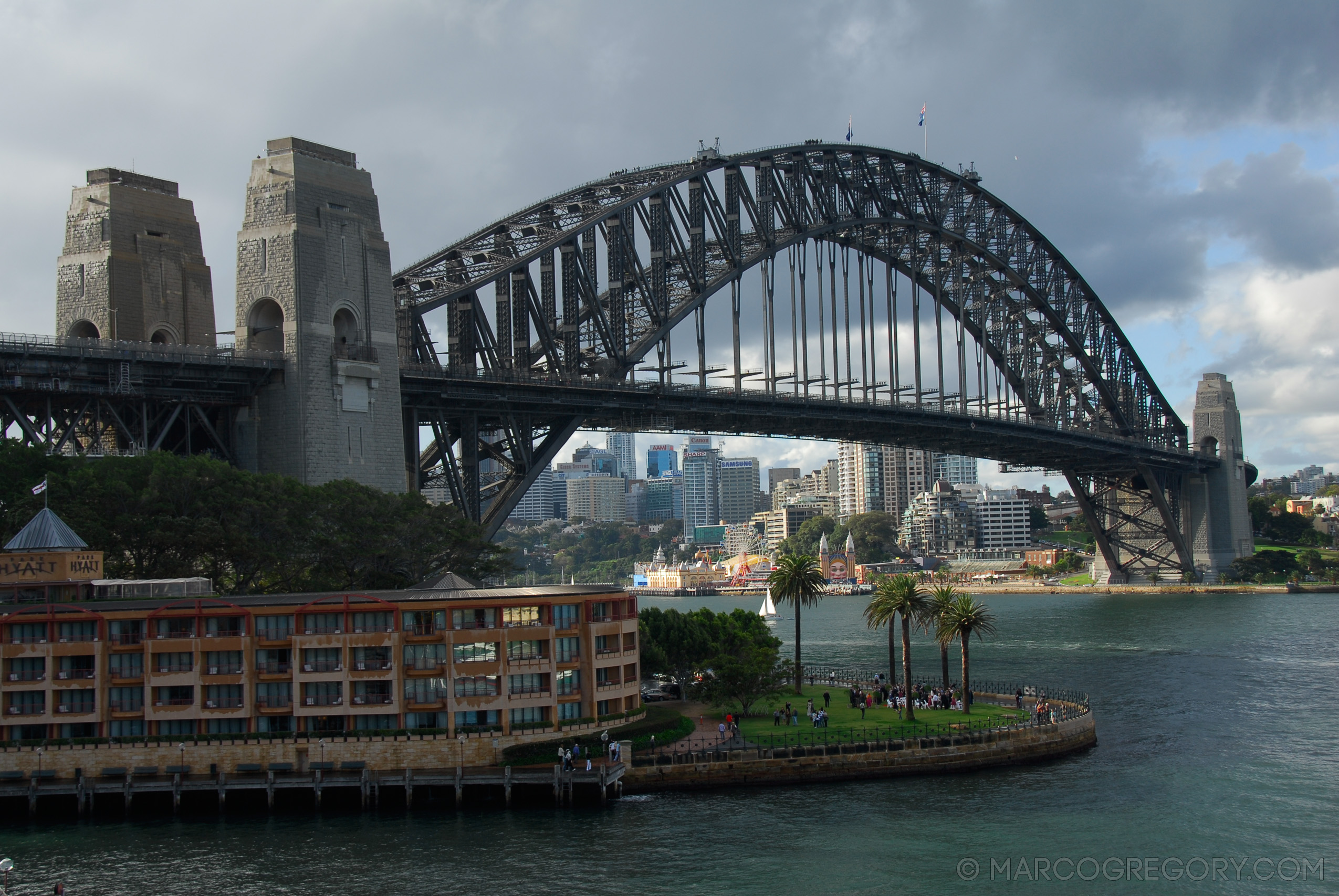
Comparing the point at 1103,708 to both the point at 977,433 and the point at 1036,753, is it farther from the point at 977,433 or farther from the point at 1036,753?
the point at 977,433

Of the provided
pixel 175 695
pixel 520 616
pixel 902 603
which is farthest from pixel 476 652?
pixel 902 603

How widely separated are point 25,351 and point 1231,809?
165ft

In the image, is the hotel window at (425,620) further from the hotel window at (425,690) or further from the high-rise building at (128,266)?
the high-rise building at (128,266)

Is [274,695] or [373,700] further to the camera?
[274,695]

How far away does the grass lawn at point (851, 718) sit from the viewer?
53719 mm

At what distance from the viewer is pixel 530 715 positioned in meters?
49.0

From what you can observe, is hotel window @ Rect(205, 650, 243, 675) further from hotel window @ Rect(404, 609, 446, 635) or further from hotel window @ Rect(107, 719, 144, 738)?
hotel window @ Rect(404, 609, 446, 635)

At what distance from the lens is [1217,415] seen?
163875 millimetres

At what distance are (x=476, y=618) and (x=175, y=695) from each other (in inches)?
432

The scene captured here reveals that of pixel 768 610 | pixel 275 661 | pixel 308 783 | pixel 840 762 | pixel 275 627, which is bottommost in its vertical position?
pixel 840 762

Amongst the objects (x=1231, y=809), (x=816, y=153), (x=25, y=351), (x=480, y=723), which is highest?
(x=816, y=153)

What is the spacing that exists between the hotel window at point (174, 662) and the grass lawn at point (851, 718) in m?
20.9

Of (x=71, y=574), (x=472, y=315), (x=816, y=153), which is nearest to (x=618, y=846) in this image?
(x=71, y=574)

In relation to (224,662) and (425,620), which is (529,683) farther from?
(224,662)
